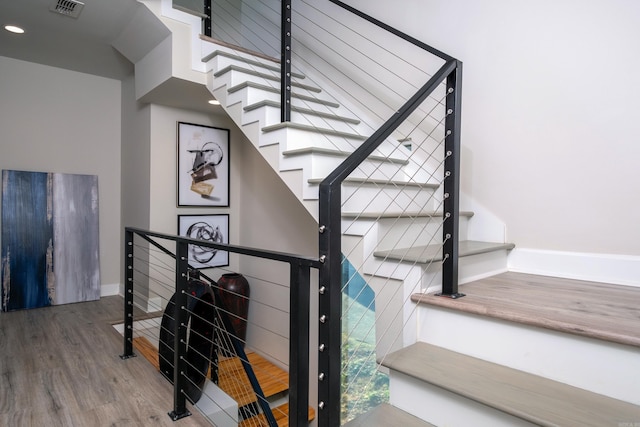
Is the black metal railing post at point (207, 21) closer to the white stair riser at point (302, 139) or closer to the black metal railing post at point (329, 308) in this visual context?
the white stair riser at point (302, 139)

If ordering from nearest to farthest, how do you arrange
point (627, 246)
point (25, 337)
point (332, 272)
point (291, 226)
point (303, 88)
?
point (332, 272), point (627, 246), point (25, 337), point (303, 88), point (291, 226)

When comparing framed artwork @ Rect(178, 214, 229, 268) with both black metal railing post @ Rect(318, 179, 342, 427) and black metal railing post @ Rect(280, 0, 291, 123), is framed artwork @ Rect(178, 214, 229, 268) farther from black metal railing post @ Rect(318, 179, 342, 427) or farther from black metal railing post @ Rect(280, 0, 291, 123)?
black metal railing post @ Rect(318, 179, 342, 427)

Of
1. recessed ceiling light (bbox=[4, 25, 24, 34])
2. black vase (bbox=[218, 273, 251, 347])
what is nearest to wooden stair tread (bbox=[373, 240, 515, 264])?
black vase (bbox=[218, 273, 251, 347])

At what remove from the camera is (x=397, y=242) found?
187 cm

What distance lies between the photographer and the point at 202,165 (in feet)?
13.8

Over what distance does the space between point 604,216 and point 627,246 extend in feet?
0.60

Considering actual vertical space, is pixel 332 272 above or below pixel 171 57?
below

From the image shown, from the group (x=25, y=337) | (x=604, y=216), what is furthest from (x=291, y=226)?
(x=604, y=216)

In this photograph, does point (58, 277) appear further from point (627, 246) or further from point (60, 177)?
point (627, 246)

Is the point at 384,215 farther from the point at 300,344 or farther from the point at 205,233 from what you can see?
the point at 205,233

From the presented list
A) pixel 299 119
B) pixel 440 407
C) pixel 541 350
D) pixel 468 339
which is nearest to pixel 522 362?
pixel 541 350

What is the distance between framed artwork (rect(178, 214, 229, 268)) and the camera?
4090mm

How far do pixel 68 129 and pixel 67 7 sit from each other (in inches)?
64.2

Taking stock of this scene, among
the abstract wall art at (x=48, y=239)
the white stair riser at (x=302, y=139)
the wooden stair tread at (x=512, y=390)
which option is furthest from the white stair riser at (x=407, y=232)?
the abstract wall art at (x=48, y=239)
